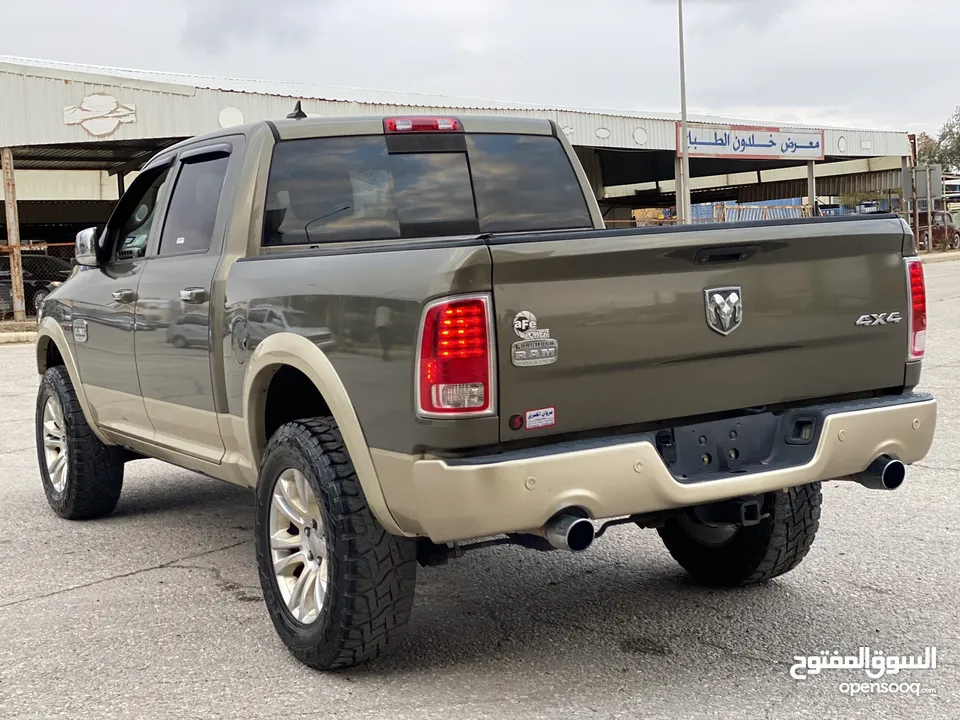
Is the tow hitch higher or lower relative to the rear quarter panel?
lower

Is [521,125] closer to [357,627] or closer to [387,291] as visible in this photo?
[387,291]

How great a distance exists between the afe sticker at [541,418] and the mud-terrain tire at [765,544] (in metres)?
1.54

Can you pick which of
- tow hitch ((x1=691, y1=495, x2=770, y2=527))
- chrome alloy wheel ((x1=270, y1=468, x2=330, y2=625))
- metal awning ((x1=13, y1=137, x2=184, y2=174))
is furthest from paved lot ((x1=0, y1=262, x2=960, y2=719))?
metal awning ((x1=13, y1=137, x2=184, y2=174))

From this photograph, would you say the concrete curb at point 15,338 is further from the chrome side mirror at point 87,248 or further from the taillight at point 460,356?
the taillight at point 460,356

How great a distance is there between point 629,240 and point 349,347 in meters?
0.99

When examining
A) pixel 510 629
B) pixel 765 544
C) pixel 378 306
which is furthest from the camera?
pixel 765 544

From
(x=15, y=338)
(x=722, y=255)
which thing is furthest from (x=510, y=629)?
(x=15, y=338)

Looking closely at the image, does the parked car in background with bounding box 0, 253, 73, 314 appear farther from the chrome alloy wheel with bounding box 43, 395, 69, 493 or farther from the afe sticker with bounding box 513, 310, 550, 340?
the afe sticker with bounding box 513, 310, 550, 340

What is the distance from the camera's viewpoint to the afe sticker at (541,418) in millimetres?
3600

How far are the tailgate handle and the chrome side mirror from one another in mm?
3670

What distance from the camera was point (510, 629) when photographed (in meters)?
4.66

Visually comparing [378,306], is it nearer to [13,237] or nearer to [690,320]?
[690,320]

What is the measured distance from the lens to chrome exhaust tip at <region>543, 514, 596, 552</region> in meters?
3.59

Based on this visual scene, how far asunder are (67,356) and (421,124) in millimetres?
2606
